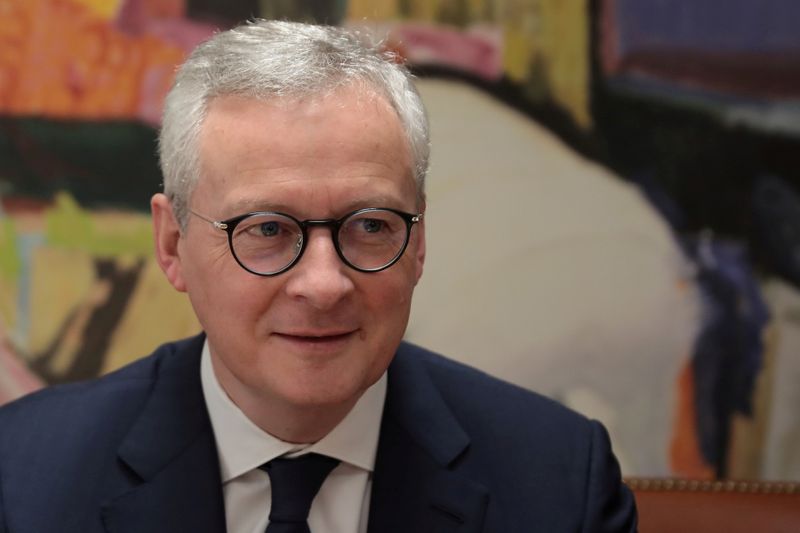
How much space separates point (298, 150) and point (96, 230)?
1282 mm

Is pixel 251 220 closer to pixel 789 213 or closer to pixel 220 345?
pixel 220 345

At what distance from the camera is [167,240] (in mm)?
1849

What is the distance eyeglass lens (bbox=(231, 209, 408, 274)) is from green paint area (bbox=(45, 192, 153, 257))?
1170 millimetres

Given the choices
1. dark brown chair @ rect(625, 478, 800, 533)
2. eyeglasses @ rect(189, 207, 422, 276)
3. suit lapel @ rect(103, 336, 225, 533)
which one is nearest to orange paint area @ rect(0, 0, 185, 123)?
suit lapel @ rect(103, 336, 225, 533)

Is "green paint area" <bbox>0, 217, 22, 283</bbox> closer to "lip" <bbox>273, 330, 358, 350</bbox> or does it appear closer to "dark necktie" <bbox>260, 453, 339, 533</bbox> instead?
"dark necktie" <bbox>260, 453, 339, 533</bbox>

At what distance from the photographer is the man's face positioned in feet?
5.29

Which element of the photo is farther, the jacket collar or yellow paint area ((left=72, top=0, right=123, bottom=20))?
yellow paint area ((left=72, top=0, right=123, bottom=20))

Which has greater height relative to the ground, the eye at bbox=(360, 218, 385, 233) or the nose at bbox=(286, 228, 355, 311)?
the eye at bbox=(360, 218, 385, 233)

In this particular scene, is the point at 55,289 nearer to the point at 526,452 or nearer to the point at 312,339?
the point at 312,339

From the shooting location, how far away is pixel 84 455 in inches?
74.7

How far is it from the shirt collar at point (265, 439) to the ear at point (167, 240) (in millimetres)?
238

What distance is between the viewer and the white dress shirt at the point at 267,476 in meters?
1.86

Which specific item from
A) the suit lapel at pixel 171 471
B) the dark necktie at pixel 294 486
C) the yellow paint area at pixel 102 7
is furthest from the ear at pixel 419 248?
the yellow paint area at pixel 102 7

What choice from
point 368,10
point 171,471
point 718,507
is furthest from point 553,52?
point 171,471
